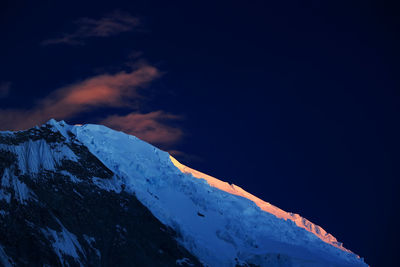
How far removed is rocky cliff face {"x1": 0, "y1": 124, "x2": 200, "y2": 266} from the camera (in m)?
73.4

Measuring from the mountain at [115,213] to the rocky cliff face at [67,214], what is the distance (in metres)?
Answer: 0.23

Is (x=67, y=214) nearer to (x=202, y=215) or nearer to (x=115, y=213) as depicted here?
(x=115, y=213)

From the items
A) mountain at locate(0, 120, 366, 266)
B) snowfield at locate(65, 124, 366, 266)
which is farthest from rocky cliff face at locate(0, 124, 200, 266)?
snowfield at locate(65, 124, 366, 266)

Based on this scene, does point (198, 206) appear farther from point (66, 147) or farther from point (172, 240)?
point (66, 147)

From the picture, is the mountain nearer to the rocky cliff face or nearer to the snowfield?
the rocky cliff face

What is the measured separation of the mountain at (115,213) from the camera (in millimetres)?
77000

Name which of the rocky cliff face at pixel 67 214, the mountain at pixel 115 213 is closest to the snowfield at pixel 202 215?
the mountain at pixel 115 213

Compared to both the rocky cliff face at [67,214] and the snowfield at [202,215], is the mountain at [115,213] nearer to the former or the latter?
the rocky cliff face at [67,214]

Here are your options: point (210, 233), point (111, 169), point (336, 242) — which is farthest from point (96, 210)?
point (336, 242)

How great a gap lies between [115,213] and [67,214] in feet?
41.7

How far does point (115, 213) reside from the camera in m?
93.9

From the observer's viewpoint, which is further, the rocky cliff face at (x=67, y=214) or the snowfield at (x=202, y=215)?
the snowfield at (x=202, y=215)

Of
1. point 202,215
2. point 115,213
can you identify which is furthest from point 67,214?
point 202,215

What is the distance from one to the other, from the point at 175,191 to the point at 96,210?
37019mm
